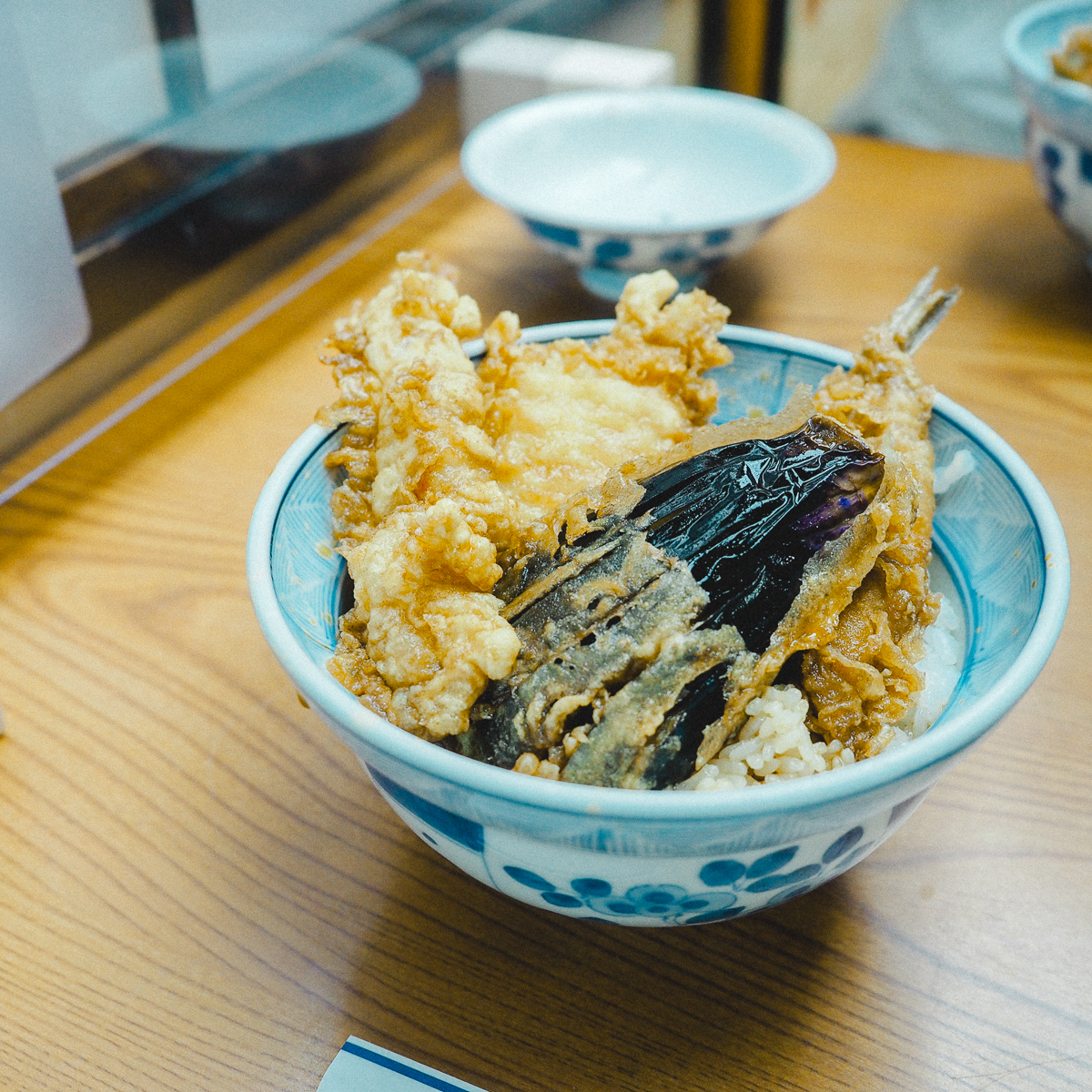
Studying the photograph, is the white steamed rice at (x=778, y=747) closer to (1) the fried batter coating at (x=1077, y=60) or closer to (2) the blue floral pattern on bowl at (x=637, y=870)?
(2) the blue floral pattern on bowl at (x=637, y=870)

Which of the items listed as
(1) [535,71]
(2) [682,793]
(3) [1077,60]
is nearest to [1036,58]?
(3) [1077,60]

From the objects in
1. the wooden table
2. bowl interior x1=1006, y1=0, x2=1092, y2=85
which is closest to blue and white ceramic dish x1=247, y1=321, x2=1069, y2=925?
the wooden table

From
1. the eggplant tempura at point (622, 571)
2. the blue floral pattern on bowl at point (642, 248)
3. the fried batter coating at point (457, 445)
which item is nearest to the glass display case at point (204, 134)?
the blue floral pattern on bowl at point (642, 248)

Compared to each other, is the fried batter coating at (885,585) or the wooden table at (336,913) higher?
the fried batter coating at (885,585)

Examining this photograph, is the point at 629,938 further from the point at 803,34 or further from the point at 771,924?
the point at 803,34

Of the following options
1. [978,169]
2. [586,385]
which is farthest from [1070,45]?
[586,385]

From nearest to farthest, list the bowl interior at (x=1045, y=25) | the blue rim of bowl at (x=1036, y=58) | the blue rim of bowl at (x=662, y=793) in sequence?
the blue rim of bowl at (x=662, y=793) → the blue rim of bowl at (x=1036, y=58) → the bowl interior at (x=1045, y=25)

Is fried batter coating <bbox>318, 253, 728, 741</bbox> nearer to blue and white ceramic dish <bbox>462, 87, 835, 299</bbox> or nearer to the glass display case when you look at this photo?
blue and white ceramic dish <bbox>462, 87, 835, 299</bbox>
